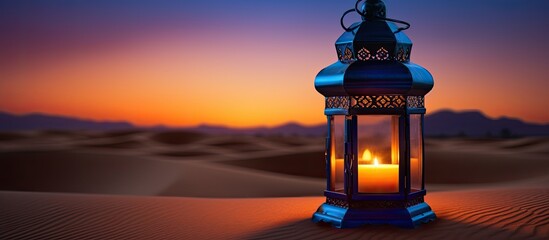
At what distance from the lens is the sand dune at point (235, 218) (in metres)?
7.50

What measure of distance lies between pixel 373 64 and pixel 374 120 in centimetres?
68

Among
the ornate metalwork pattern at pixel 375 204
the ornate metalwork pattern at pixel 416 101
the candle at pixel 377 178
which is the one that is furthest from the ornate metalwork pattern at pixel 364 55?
the ornate metalwork pattern at pixel 375 204

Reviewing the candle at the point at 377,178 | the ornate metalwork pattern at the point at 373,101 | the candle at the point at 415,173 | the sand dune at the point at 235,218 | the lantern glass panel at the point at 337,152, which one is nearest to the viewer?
the ornate metalwork pattern at the point at 373,101

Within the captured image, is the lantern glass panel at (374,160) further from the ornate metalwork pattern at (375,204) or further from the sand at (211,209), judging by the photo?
the sand at (211,209)

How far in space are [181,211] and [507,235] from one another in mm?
4703

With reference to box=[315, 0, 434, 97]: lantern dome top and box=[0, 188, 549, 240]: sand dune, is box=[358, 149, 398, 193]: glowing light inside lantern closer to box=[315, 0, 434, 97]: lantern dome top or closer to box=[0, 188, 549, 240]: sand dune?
box=[0, 188, 549, 240]: sand dune

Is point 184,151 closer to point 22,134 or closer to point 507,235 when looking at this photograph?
point 22,134

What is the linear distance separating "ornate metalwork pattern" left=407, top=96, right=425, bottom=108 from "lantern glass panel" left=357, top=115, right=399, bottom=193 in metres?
0.32

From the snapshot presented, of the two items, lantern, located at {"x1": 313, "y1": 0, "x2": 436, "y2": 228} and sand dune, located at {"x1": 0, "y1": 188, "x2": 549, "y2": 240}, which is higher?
lantern, located at {"x1": 313, "y1": 0, "x2": 436, "y2": 228}

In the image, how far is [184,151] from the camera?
34.4 metres

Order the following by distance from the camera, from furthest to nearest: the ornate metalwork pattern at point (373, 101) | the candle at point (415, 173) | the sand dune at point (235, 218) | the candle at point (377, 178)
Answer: the candle at point (415, 173), the candle at point (377, 178), the sand dune at point (235, 218), the ornate metalwork pattern at point (373, 101)

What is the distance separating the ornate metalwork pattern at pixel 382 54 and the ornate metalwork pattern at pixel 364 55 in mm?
84

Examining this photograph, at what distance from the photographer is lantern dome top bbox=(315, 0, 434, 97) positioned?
728cm

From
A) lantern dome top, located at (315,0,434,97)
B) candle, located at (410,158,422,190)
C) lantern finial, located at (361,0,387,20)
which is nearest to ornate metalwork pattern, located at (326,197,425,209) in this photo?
candle, located at (410,158,422,190)
